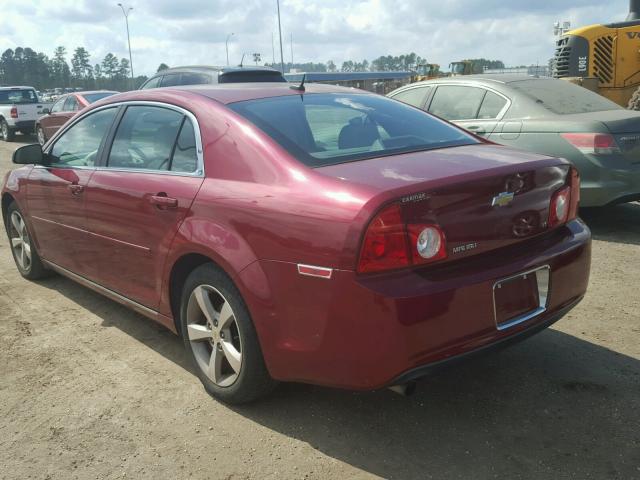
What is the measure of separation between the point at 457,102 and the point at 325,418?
502cm

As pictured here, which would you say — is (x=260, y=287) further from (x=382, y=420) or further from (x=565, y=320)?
(x=565, y=320)

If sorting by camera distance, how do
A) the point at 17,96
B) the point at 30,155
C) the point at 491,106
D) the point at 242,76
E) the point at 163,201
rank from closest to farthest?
the point at 163,201, the point at 30,155, the point at 491,106, the point at 242,76, the point at 17,96

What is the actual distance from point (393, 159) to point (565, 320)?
194cm

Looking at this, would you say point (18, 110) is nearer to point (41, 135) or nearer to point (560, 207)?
point (41, 135)

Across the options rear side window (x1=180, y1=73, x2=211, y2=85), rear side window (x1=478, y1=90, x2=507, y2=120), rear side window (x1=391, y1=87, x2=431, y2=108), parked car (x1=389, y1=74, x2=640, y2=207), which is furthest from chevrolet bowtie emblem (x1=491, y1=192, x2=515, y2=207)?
rear side window (x1=180, y1=73, x2=211, y2=85)

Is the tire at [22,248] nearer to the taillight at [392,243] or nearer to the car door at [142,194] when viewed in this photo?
the car door at [142,194]

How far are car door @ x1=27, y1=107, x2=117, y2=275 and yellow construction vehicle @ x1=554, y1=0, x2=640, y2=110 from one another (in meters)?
9.57

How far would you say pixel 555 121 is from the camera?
245 inches

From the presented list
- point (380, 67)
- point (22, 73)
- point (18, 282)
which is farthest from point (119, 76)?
point (18, 282)

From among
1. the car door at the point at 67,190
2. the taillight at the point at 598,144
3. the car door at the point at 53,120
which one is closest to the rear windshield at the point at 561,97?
the taillight at the point at 598,144

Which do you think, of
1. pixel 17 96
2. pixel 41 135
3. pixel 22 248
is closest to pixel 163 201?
pixel 22 248

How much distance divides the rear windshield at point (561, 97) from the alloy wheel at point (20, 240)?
500 centimetres

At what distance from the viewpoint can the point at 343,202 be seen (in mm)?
2492

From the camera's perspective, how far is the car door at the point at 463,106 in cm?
678
